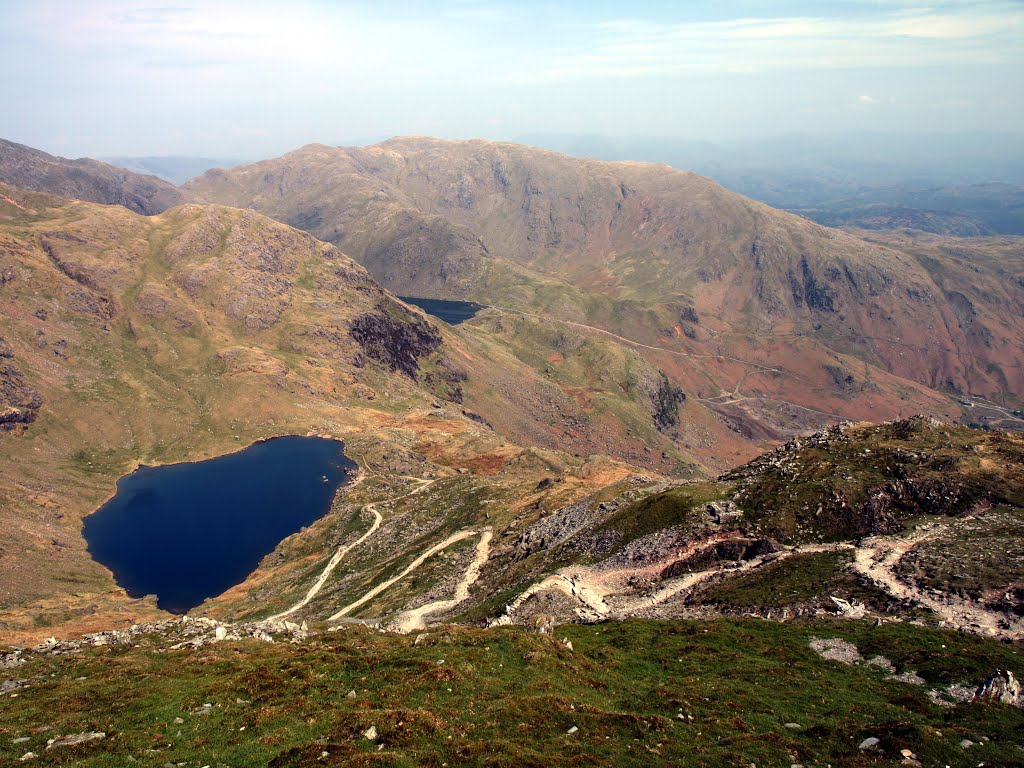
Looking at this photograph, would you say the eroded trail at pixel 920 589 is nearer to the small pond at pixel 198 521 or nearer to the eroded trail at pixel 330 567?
the eroded trail at pixel 330 567

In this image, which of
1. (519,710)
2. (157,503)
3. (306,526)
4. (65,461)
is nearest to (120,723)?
(519,710)

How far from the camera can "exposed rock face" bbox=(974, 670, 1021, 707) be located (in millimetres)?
37500

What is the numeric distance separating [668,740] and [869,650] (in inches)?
1024

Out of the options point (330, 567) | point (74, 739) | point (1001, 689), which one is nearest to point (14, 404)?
point (330, 567)

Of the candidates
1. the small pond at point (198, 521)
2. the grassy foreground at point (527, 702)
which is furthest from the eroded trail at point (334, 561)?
the grassy foreground at point (527, 702)

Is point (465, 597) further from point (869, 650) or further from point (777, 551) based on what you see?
point (869, 650)

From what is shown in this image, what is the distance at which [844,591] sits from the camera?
61000 millimetres

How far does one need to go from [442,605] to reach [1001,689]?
67.5 meters

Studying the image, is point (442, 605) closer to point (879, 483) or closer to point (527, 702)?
point (527, 702)

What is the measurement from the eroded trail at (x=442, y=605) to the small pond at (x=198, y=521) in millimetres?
73846

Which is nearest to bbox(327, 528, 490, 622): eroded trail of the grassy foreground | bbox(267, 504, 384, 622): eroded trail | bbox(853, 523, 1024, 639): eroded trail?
bbox(267, 504, 384, 622): eroded trail

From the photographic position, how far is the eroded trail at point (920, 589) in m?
51.8

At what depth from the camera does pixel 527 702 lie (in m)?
37.3

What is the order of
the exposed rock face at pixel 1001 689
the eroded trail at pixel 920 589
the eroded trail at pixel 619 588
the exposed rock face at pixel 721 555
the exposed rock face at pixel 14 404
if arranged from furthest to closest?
the exposed rock face at pixel 14 404 → the exposed rock face at pixel 721 555 → the eroded trail at pixel 619 588 → the eroded trail at pixel 920 589 → the exposed rock face at pixel 1001 689
